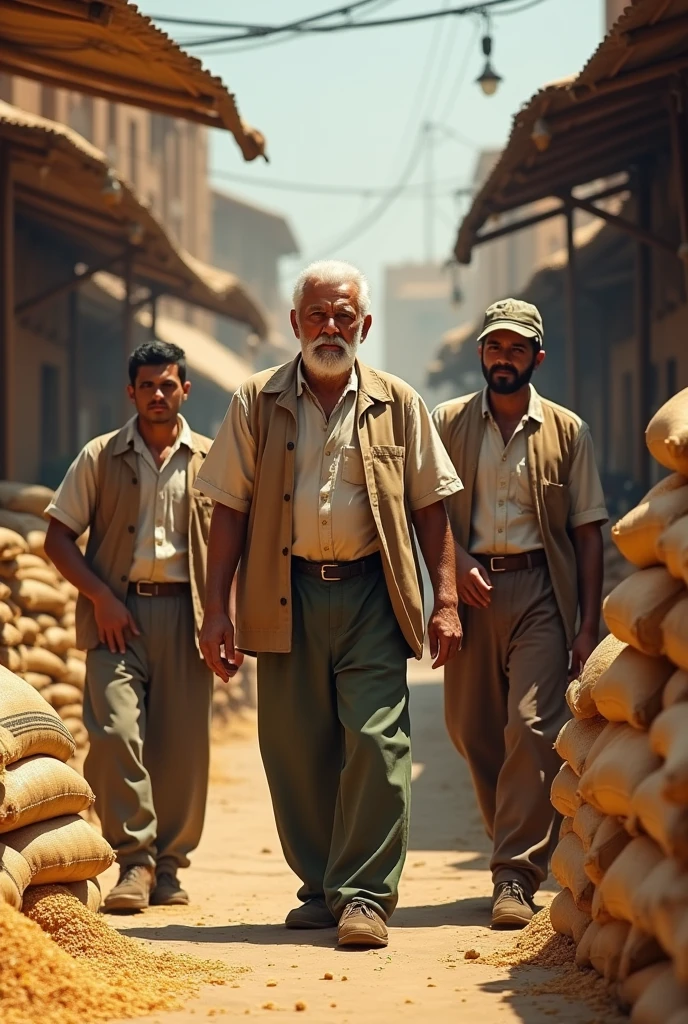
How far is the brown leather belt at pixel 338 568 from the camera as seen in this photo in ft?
19.2

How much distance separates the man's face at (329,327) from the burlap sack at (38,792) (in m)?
1.57

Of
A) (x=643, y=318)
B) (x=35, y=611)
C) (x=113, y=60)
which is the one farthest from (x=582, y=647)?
(x=643, y=318)

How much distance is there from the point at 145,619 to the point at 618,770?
2950mm

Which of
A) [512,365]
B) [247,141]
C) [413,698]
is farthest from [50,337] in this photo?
[512,365]

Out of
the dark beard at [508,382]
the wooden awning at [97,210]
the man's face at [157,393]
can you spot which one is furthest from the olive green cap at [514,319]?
the wooden awning at [97,210]

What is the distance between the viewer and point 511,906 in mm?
6008

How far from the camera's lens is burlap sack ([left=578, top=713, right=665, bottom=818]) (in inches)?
168

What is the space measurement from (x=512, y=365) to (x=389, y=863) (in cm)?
198

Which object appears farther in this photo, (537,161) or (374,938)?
(537,161)

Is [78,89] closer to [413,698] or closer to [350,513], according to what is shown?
[350,513]

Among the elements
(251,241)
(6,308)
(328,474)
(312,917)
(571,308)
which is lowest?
(312,917)

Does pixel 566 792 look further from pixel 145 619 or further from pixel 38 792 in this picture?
pixel 145 619

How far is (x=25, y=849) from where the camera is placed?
16.5 ft

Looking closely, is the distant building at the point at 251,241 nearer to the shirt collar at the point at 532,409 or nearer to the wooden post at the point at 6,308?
the wooden post at the point at 6,308
